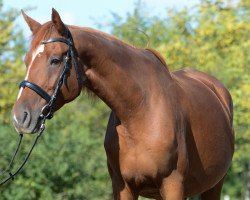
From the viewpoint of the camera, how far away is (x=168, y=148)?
4781 mm

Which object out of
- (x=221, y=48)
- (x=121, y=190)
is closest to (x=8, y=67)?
(x=221, y=48)

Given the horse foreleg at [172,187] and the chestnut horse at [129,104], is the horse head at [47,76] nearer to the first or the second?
the chestnut horse at [129,104]

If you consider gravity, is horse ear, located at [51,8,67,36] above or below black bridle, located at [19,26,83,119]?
above

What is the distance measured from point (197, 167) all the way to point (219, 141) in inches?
18.5

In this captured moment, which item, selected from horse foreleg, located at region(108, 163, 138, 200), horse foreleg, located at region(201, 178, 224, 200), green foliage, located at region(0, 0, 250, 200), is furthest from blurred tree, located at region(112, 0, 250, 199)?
horse foreleg, located at region(108, 163, 138, 200)

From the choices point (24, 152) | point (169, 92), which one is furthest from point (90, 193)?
point (169, 92)

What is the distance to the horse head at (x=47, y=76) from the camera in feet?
14.3

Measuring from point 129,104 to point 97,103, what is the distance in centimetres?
216

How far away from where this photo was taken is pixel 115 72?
4.78m

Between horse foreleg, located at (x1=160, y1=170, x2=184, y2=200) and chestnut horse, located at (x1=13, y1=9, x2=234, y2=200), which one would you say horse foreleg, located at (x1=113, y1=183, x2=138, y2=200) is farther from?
horse foreleg, located at (x1=160, y1=170, x2=184, y2=200)

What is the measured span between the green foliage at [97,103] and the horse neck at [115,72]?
2069 mm

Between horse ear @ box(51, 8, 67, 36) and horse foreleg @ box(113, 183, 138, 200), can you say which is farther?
Result: horse foreleg @ box(113, 183, 138, 200)

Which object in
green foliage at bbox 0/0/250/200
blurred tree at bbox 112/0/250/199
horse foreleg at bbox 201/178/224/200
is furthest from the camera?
blurred tree at bbox 112/0/250/199

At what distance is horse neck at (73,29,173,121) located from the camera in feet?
15.3
